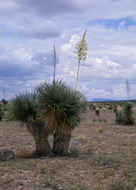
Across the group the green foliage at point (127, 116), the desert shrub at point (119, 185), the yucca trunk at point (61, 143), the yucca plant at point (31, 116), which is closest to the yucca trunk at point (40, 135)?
the yucca plant at point (31, 116)

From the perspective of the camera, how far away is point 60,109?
10.7 metres

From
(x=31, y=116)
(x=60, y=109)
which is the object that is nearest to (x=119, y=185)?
(x=60, y=109)

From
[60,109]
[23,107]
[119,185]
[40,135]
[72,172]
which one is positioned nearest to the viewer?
[119,185]

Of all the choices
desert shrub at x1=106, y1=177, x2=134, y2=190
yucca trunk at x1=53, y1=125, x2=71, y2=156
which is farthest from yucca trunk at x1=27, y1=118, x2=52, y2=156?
desert shrub at x1=106, y1=177, x2=134, y2=190

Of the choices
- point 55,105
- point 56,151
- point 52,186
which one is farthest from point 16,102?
point 52,186

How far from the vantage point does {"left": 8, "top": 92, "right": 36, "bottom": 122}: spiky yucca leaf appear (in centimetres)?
1116

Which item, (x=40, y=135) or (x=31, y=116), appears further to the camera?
(x=40, y=135)

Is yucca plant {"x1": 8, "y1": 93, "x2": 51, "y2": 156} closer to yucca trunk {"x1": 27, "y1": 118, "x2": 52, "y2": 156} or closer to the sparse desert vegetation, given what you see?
yucca trunk {"x1": 27, "y1": 118, "x2": 52, "y2": 156}

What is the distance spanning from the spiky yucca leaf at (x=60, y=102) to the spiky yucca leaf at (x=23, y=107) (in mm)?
378

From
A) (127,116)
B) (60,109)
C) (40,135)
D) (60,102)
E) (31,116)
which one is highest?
(60,102)

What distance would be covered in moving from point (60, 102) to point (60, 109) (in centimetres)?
30

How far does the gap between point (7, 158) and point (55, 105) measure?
2512mm

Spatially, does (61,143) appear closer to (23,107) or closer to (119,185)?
(23,107)

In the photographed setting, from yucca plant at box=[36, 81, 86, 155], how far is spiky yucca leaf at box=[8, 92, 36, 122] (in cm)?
36
